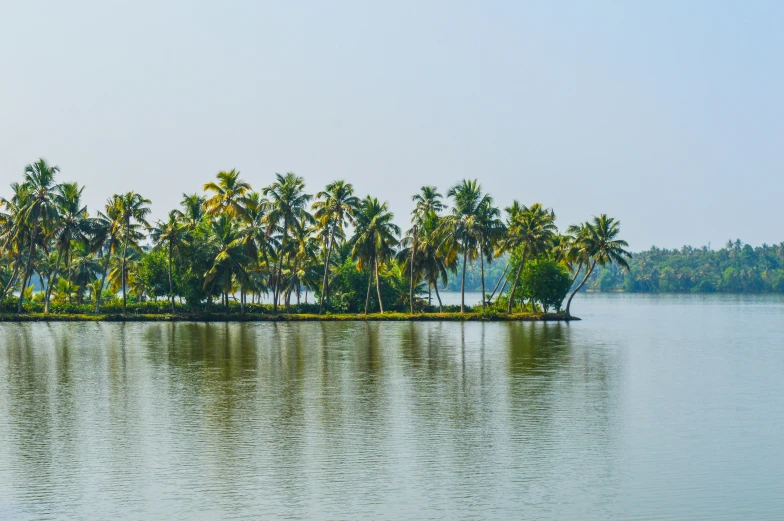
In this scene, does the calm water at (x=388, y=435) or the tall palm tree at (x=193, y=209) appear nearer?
the calm water at (x=388, y=435)

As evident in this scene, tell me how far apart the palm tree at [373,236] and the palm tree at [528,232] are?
12.3 m

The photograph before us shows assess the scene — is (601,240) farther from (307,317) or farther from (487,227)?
(307,317)

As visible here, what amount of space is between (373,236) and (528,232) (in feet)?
53.4

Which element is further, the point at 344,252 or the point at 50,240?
the point at 344,252

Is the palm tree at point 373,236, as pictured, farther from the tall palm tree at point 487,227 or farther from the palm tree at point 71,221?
the palm tree at point 71,221

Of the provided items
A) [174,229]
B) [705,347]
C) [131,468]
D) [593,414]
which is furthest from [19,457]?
[174,229]

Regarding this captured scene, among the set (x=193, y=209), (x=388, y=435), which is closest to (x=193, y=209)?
(x=193, y=209)

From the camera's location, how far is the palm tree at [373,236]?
96312mm

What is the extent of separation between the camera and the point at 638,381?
42500mm

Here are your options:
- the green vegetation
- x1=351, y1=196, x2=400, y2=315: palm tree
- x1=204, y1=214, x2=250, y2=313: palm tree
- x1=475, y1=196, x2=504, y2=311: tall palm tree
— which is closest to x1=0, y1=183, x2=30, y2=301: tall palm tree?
the green vegetation

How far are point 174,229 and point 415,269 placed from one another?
25939mm

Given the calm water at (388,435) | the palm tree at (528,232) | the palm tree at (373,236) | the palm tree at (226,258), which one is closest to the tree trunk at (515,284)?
the palm tree at (528,232)

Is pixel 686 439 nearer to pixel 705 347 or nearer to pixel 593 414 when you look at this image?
pixel 593 414

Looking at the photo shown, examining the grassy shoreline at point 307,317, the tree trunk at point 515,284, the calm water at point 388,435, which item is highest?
the tree trunk at point 515,284
